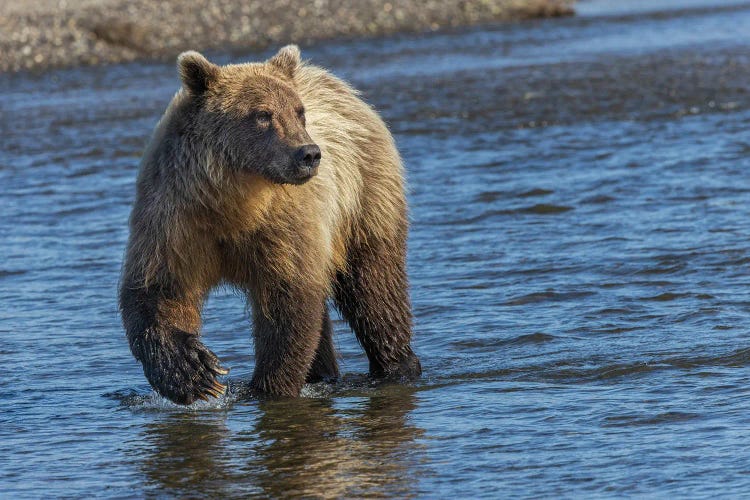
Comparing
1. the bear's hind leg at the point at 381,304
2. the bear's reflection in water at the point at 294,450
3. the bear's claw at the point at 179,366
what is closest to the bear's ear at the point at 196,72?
the bear's claw at the point at 179,366

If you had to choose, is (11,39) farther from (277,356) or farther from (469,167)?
(277,356)

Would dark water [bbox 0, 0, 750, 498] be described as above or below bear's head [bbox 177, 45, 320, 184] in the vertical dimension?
below

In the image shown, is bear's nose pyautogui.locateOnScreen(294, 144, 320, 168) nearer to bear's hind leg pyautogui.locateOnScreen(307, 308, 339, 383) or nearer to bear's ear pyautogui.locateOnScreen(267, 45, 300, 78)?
bear's ear pyautogui.locateOnScreen(267, 45, 300, 78)

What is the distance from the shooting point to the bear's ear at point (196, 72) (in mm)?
6348

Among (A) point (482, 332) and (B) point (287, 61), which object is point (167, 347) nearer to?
(B) point (287, 61)

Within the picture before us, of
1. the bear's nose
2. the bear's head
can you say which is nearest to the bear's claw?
the bear's head

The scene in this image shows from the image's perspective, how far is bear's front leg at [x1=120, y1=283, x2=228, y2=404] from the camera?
20.8ft

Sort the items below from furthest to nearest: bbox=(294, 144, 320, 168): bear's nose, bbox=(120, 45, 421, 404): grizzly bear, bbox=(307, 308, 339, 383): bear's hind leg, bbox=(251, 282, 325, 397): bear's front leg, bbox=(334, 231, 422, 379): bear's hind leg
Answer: bbox=(307, 308, 339, 383): bear's hind leg → bbox=(334, 231, 422, 379): bear's hind leg → bbox=(251, 282, 325, 397): bear's front leg → bbox=(120, 45, 421, 404): grizzly bear → bbox=(294, 144, 320, 168): bear's nose

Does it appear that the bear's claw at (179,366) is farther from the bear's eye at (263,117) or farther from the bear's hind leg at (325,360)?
the bear's hind leg at (325,360)

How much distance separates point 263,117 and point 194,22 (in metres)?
23.5

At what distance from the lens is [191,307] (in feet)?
21.6

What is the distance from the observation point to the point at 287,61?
6840 mm

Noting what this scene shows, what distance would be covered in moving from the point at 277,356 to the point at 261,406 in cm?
33

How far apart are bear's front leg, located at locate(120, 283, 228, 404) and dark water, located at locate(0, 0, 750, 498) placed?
0.98ft
